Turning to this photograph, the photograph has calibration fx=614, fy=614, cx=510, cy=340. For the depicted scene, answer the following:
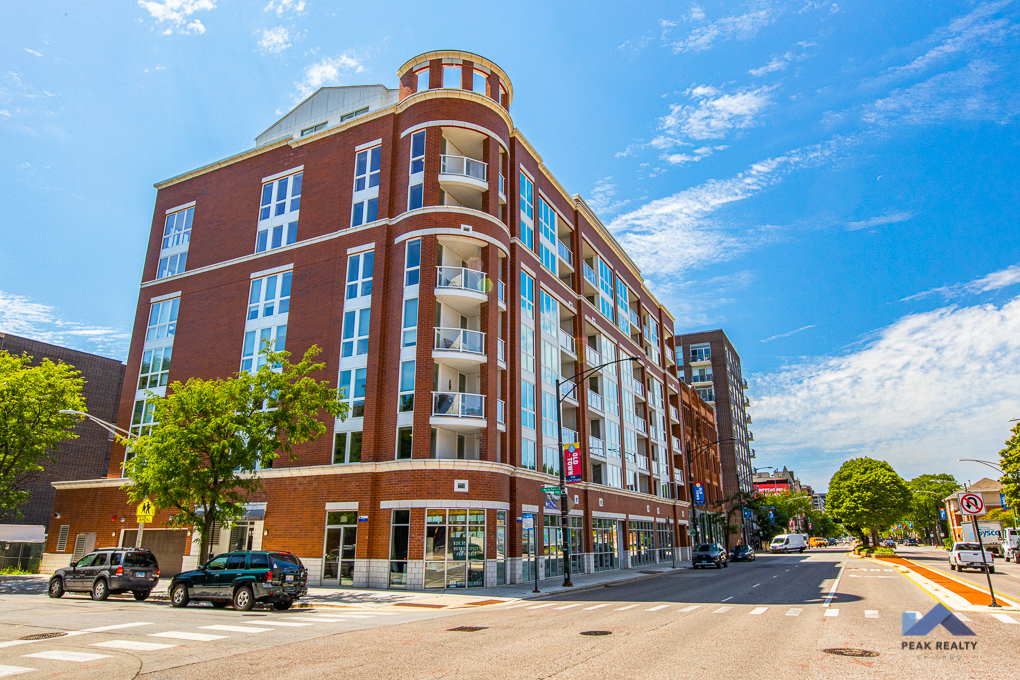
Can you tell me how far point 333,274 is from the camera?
3238 centimetres

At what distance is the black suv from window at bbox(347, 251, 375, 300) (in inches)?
587

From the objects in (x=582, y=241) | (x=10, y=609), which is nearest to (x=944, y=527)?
(x=582, y=241)

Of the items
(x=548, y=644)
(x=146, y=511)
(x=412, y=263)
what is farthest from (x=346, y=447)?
(x=548, y=644)

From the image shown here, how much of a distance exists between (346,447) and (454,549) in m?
7.41

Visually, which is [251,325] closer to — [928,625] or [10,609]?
[10,609]

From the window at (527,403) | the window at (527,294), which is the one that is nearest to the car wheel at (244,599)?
the window at (527,403)

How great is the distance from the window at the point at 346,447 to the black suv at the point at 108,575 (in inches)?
357

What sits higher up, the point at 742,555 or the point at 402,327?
the point at 402,327

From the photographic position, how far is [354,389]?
29.6 metres

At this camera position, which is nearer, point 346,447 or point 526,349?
point 346,447

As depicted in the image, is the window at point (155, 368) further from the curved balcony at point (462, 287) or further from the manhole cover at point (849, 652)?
the manhole cover at point (849, 652)

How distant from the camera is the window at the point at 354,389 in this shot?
29.2 metres

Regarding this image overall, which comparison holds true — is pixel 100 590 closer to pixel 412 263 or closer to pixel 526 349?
pixel 412 263

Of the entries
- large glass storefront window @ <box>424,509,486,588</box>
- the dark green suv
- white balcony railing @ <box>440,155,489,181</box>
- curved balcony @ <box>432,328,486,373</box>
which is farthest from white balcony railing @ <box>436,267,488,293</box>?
the dark green suv
